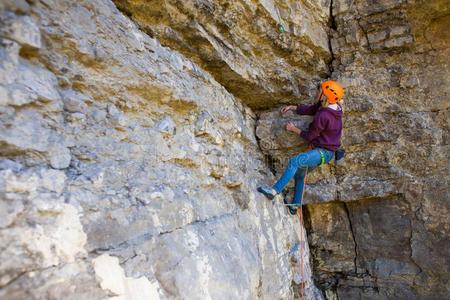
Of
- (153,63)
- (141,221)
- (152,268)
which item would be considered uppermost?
(153,63)

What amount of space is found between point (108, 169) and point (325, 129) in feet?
9.24

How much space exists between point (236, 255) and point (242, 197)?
75 centimetres

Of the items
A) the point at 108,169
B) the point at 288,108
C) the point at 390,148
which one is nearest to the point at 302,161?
the point at 288,108

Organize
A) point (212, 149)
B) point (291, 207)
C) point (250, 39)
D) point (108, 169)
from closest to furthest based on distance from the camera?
point (108, 169) < point (212, 149) < point (250, 39) < point (291, 207)

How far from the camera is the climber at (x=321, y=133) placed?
13.3ft

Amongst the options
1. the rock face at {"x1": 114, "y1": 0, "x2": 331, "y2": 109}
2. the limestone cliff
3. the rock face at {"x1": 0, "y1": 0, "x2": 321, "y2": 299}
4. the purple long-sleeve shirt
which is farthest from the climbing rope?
the rock face at {"x1": 114, "y1": 0, "x2": 331, "y2": 109}

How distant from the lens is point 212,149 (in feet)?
11.0

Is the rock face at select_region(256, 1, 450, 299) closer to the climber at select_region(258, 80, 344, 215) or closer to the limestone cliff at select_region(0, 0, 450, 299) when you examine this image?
the limestone cliff at select_region(0, 0, 450, 299)

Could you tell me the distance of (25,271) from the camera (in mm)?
1588

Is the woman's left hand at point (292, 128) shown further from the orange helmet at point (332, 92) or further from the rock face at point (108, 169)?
the rock face at point (108, 169)

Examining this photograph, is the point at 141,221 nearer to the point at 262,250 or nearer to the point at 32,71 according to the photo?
the point at 32,71

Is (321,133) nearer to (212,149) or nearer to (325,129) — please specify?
(325,129)

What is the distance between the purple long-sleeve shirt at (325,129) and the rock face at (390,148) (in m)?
0.39

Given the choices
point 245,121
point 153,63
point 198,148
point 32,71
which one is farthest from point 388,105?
point 32,71
